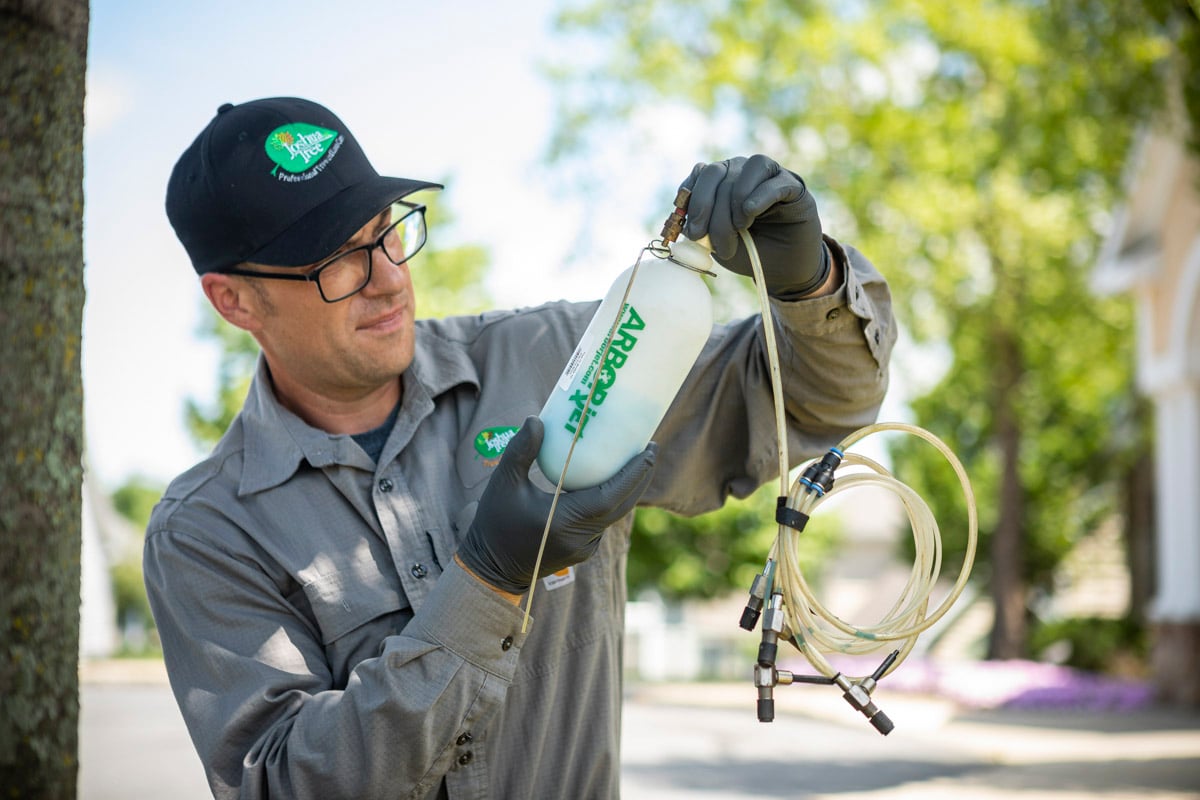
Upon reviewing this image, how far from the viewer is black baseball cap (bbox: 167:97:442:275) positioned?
8.33ft

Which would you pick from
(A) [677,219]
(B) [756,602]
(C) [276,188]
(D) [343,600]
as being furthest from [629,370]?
(C) [276,188]

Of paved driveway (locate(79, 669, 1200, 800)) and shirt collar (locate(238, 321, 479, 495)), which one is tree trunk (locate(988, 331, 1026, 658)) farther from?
shirt collar (locate(238, 321, 479, 495))

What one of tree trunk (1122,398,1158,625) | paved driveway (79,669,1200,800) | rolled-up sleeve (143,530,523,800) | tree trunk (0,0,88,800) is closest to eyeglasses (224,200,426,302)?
tree trunk (0,0,88,800)

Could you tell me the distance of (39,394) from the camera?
8.47 feet

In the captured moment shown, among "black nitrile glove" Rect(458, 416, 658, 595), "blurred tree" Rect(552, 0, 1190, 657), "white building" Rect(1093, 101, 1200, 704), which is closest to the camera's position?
"black nitrile glove" Rect(458, 416, 658, 595)

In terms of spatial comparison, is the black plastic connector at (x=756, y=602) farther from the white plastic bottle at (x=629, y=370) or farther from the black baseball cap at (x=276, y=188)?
the black baseball cap at (x=276, y=188)

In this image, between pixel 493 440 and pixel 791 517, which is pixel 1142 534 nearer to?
pixel 493 440

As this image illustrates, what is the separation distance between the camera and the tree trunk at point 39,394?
2529 mm

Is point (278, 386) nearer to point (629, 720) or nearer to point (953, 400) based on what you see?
point (629, 720)

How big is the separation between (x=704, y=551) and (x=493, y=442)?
2483cm

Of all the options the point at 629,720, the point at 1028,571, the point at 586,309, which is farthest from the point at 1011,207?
the point at 586,309

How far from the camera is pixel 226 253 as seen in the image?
262 centimetres

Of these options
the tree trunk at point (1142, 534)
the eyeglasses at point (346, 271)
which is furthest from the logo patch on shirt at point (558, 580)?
the tree trunk at point (1142, 534)

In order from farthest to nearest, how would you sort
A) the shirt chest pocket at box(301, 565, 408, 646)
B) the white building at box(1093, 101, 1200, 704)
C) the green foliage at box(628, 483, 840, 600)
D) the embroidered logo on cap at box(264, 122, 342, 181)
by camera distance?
the green foliage at box(628, 483, 840, 600) < the white building at box(1093, 101, 1200, 704) < the embroidered logo on cap at box(264, 122, 342, 181) < the shirt chest pocket at box(301, 565, 408, 646)
